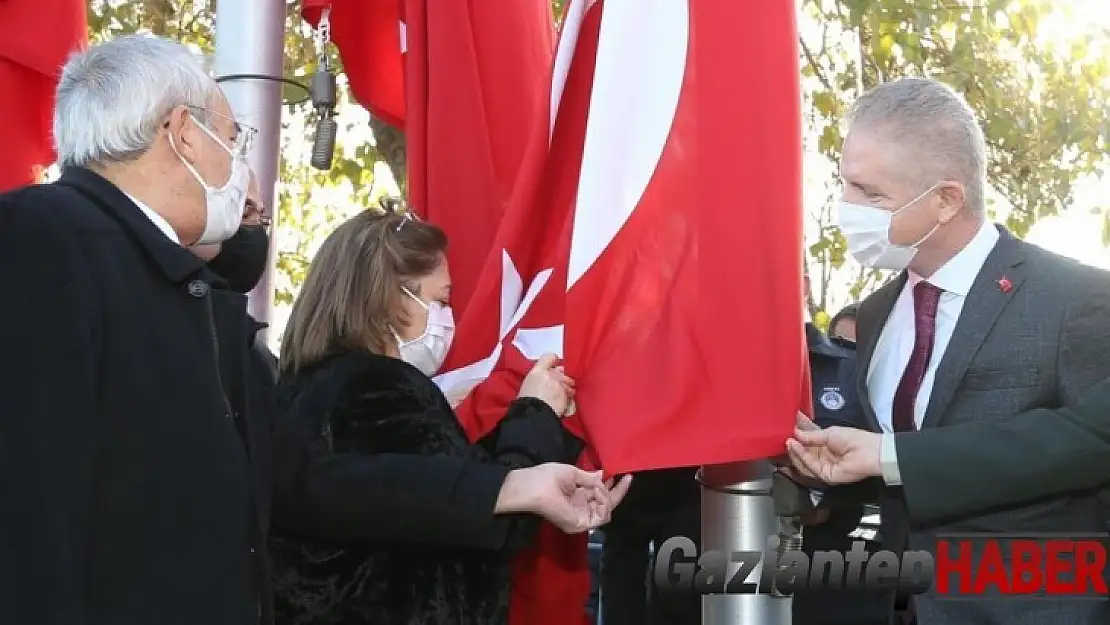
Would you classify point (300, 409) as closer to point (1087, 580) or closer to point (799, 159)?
point (799, 159)

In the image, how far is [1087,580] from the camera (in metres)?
3.01

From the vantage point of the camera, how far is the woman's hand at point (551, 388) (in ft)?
10.8

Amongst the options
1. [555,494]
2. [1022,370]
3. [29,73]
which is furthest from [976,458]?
[29,73]

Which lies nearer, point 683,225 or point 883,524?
point 683,225

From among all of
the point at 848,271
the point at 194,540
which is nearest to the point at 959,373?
the point at 194,540

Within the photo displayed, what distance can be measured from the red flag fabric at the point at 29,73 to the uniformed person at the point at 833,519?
2622mm

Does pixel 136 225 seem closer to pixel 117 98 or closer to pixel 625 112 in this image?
pixel 117 98

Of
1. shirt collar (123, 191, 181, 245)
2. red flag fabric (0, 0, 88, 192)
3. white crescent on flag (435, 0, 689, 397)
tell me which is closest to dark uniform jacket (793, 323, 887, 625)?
white crescent on flag (435, 0, 689, 397)

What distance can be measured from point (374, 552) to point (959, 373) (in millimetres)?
1434

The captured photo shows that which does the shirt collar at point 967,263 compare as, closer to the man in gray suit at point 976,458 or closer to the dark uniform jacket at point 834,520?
the man in gray suit at point 976,458

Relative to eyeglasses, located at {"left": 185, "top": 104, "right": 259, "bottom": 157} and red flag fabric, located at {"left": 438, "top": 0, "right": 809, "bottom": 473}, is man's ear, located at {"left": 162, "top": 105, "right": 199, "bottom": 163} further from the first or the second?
red flag fabric, located at {"left": 438, "top": 0, "right": 809, "bottom": 473}

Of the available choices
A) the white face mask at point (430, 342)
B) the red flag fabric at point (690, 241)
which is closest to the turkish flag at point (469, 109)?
the white face mask at point (430, 342)

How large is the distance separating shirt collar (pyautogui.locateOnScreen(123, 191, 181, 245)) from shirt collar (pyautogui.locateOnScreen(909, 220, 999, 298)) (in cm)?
179

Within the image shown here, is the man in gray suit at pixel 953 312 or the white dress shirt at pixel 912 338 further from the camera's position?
the white dress shirt at pixel 912 338
